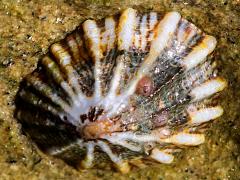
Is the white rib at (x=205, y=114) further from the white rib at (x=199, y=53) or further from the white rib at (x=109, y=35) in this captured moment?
the white rib at (x=109, y=35)

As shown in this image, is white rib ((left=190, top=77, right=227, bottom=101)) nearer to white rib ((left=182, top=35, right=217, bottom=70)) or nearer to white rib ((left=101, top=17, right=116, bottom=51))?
white rib ((left=182, top=35, right=217, bottom=70))

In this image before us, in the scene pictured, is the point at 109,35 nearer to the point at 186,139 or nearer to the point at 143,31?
the point at 143,31

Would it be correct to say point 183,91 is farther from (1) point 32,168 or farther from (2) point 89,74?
(1) point 32,168

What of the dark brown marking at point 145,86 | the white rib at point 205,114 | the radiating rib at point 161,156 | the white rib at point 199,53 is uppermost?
the white rib at point 199,53

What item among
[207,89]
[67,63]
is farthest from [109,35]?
[207,89]

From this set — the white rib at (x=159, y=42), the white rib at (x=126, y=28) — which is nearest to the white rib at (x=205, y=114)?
the white rib at (x=159, y=42)

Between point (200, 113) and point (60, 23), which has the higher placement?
point (60, 23)

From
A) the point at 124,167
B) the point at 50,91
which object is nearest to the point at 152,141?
the point at 124,167
